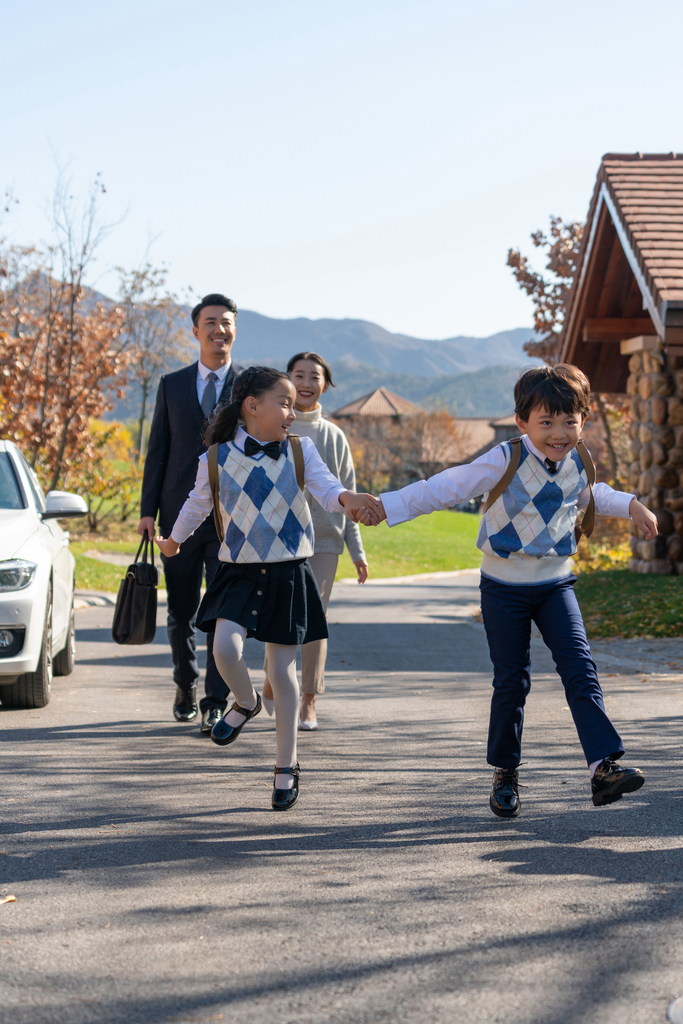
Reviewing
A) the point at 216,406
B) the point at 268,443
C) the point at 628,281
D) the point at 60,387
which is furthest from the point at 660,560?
the point at 60,387

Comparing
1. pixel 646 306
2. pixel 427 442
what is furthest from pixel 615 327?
pixel 427 442

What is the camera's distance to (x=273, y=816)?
15.1 feet

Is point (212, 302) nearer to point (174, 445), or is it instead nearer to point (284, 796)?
point (174, 445)

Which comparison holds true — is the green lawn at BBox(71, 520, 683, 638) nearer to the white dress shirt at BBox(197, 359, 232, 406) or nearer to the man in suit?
the man in suit

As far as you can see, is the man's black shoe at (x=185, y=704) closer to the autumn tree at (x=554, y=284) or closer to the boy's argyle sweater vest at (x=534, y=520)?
the boy's argyle sweater vest at (x=534, y=520)

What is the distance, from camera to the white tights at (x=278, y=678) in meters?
4.67

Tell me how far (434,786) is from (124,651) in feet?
19.3

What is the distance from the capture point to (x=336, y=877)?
3766 millimetres

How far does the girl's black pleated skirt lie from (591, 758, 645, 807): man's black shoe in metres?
1.31

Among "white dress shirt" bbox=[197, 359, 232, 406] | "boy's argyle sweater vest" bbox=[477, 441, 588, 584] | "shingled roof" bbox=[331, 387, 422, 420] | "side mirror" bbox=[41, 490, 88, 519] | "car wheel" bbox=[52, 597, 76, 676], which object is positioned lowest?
"car wheel" bbox=[52, 597, 76, 676]

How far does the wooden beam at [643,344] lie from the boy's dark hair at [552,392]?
10470mm

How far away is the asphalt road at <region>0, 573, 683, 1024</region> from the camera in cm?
282

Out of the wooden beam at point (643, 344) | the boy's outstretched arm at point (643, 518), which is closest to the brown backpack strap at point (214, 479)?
the boy's outstretched arm at point (643, 518)

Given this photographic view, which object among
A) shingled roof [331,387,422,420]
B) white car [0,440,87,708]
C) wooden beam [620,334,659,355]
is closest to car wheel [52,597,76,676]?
white car [0,440,87,708]
